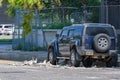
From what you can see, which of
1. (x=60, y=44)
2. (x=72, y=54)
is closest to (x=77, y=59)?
(x=72, y=54)

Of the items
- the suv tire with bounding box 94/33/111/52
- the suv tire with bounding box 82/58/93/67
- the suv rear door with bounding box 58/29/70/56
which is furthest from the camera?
the suv rear door with bounding box 58/29/70/56

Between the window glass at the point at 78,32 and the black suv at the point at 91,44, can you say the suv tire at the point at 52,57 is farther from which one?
the window glass at the point at 78,32

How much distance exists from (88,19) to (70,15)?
142 centimetres

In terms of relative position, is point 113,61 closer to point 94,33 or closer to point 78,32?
point 94,33

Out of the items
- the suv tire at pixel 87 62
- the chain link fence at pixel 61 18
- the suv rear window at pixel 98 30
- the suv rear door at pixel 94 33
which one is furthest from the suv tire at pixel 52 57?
the chain link fence at pixel 61 18

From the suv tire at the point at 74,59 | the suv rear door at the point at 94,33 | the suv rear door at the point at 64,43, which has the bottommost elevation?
the suv tire at the point at 74,59

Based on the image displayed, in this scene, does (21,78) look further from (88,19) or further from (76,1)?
(76,1)

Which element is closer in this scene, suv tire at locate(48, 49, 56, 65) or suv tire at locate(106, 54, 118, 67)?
suv tire at locate(106, 54, 118, 67)

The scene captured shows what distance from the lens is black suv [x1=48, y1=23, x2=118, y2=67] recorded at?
22438mm

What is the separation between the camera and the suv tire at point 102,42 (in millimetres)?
22328

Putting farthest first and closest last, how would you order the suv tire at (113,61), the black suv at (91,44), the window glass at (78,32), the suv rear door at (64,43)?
the suv rear door at (64,43)
the suv tire at (113,61)
the window glass at (78,32)
the black suv at (91,44)

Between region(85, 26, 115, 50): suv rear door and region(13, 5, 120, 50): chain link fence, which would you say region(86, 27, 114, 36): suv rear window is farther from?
region(13, 5, 120, 50): chain link fence

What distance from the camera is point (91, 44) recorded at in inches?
887

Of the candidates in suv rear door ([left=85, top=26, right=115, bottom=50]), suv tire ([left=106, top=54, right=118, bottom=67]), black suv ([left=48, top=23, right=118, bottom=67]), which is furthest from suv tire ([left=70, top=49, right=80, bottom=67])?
suv tire ([left=106, top=54, right=118, bottom=67])
